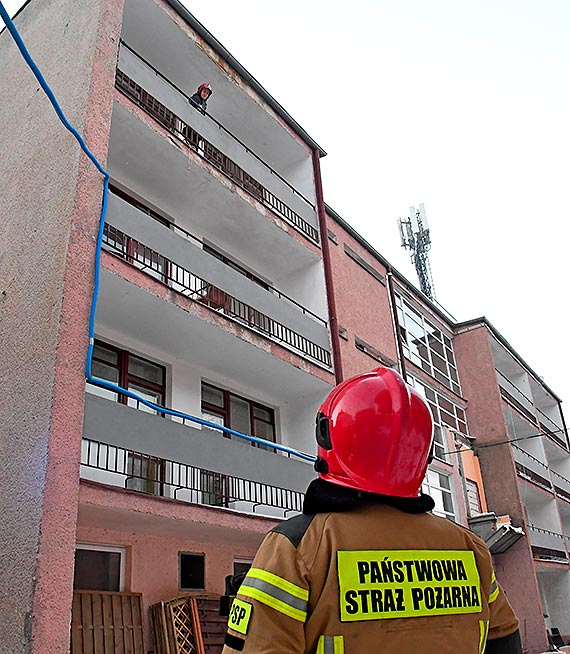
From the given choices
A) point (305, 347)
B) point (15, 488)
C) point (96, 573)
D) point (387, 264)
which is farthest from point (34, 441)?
point (387, 264)

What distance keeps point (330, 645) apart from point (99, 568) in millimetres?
8756

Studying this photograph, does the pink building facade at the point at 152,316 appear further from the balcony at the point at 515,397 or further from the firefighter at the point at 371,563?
the balcony at the point at 515,397

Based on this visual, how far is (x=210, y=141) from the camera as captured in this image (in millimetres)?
13461

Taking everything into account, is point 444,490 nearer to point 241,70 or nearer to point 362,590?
point 241,70

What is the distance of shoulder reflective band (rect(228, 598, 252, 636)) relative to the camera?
1.72 meters

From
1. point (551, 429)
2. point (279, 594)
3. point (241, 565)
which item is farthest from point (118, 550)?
point (551, 429)

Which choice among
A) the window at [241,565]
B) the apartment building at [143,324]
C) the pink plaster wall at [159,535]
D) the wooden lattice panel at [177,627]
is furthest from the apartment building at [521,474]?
the wooden lattice panel at [177,627]

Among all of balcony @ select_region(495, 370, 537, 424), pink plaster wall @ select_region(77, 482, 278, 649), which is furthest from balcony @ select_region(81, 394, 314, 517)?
balcony @ select_region(495, 370, 537, 424)

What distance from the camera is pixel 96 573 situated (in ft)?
31.2

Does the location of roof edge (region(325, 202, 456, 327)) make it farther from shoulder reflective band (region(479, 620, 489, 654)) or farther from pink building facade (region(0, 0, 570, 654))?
shoulder reflective band (region(479, 620, 489, 654))

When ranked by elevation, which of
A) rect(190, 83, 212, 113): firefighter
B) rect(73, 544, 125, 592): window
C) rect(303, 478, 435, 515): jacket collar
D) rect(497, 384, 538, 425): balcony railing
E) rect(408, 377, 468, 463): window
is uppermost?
rect(190, 83, 212, 113): firefighter

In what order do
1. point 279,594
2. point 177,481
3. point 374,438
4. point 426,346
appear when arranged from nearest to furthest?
point 279,594
point 374,438
point 177,481
point 426,346

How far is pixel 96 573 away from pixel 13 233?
5.19 meters

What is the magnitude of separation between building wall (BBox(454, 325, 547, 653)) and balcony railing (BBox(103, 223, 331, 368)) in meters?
11.9
